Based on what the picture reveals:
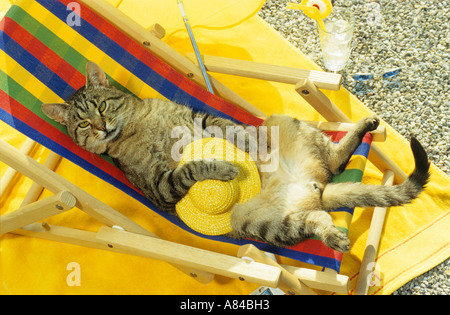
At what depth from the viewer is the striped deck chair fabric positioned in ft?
6.61

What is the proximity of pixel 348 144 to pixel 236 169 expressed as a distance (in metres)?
0.56

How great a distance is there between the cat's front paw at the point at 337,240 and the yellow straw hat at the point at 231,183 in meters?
0.39

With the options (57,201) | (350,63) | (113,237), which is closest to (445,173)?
(350,63)

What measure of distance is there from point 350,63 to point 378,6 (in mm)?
520

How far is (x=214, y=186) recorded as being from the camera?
1792 mm

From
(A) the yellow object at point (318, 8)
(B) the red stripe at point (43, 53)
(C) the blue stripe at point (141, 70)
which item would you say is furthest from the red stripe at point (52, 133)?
(A) the yellow object at point (318, 8)

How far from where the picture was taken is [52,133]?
2066 mm

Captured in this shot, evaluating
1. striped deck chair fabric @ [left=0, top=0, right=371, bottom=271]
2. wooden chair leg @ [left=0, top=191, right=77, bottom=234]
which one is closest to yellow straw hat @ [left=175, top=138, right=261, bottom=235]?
striped deck chair fabric @ [left=0, top=0, right=371, bottom=271]

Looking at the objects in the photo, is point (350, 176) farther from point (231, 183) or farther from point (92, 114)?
point (92, 114)

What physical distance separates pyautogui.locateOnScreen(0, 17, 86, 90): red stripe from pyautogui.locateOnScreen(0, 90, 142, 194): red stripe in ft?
0.85

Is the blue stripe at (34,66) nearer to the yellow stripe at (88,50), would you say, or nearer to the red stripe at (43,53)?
the red stripe at (43,53)

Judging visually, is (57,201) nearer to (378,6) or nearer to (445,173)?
(445,173)

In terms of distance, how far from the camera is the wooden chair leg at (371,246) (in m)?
2.11

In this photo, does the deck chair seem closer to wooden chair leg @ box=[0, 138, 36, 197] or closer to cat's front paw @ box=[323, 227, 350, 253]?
cat's front paw @ box=[323, 227, 350, 253]
